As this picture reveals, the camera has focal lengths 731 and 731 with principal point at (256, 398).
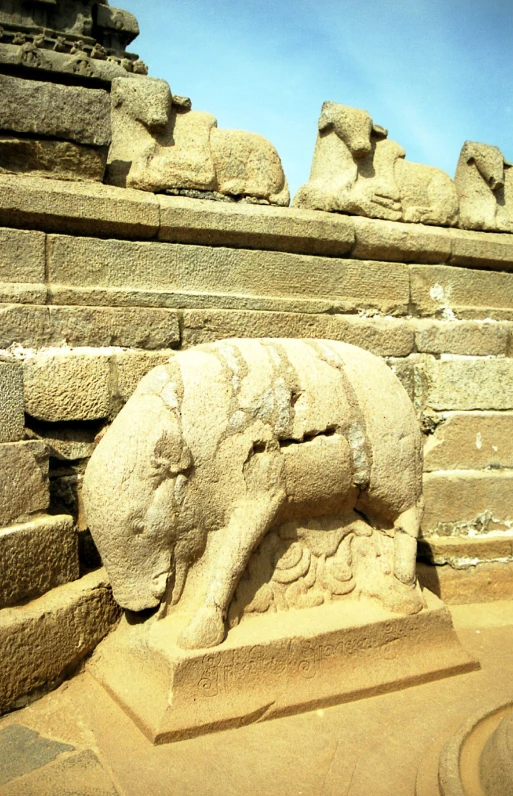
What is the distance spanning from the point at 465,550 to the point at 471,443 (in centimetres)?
67

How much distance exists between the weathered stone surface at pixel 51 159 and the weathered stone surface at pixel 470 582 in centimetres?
290

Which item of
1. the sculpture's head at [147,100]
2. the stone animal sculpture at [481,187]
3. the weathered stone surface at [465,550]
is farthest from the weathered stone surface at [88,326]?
the stone animal sculpture at [481,187]

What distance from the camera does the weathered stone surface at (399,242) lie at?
14.9ft

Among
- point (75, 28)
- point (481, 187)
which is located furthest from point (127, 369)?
point (75, 28)

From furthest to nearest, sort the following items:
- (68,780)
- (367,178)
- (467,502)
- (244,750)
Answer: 1. (367,178)
2. (467,502)
3. (244,750)
4. (68,780)

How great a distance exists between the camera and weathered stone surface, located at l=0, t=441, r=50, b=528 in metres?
3.00

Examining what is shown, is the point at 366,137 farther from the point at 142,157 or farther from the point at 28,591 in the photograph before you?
the point at 28,591

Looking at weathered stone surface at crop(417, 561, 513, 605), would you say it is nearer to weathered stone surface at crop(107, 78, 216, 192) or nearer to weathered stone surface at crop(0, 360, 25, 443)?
weathered stone surface at crop(0, 360, 25, 443)

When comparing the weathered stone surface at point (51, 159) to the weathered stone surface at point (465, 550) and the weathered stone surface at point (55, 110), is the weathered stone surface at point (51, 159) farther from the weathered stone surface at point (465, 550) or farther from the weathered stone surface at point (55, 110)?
the weathered stone surface at point (465, 550)

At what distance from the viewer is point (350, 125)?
4641 millimetres

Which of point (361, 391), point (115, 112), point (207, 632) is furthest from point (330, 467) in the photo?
point (115, 112)

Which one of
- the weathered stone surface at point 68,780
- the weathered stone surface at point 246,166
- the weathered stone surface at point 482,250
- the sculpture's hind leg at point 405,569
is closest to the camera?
the weathered stone surface at point 68,780

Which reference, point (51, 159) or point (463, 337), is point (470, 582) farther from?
point (51, 159)

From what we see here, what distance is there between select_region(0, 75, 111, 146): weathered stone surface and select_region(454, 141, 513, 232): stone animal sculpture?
2.60 meters
